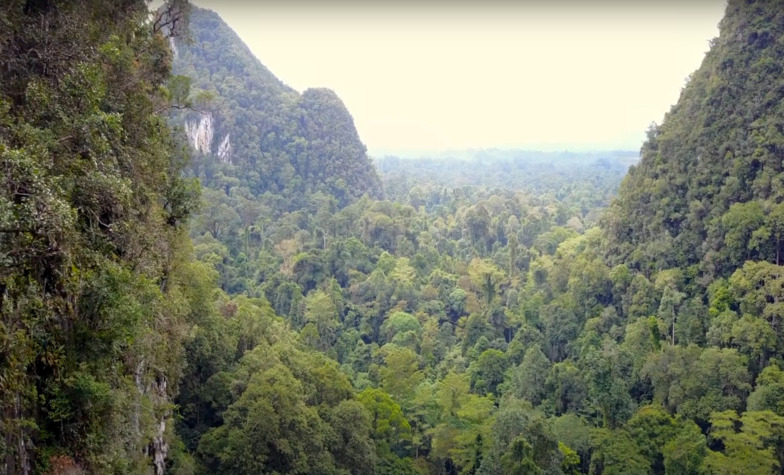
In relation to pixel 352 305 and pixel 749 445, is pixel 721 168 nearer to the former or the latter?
pixel 749 445

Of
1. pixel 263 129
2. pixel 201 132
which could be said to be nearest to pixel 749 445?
pixel 201 132

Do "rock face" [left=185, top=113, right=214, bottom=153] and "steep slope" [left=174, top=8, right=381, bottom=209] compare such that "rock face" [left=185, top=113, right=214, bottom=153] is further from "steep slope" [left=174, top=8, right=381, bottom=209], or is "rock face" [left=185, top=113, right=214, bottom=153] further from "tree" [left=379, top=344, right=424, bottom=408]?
"tree" [left=379, top=344, right=424, bottom=408]

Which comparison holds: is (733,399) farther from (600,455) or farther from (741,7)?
(741,7)

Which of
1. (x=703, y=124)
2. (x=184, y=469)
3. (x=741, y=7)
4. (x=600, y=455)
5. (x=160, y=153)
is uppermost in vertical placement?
(x=741, y=7)

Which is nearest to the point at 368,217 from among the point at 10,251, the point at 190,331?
the point at 190,331

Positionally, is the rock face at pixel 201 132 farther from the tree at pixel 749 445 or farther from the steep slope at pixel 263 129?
the tree at pixel 749 445

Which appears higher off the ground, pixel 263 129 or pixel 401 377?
pixel 263 129
